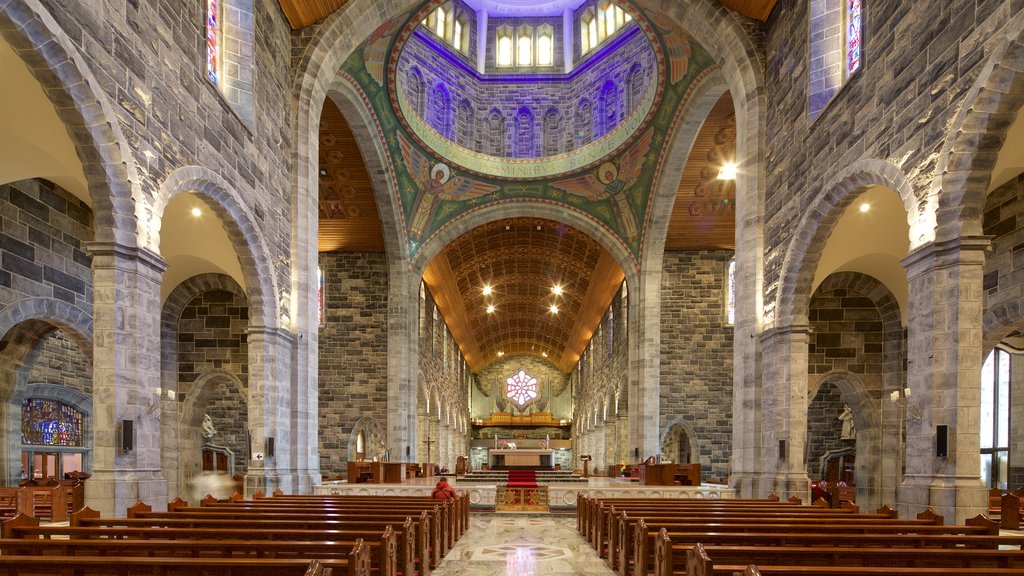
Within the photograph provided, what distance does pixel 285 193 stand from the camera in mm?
12617

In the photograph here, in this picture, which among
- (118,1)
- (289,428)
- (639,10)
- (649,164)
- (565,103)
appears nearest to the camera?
(118,1)

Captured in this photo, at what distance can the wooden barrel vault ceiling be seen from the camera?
18578 mm

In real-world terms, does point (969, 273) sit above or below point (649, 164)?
below

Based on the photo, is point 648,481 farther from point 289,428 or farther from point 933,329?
point 933,329

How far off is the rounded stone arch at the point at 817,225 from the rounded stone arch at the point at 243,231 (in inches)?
313

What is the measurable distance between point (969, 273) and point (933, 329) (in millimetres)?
618

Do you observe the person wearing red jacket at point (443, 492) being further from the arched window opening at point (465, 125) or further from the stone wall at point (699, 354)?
the arched window opening at point (465, 125)

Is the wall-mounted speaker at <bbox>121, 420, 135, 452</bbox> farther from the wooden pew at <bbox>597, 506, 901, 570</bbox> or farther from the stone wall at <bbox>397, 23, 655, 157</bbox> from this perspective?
the stone wall at <bbox>397, 23, 655, 157</bbox>

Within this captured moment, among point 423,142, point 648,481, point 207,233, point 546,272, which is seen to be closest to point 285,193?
point 207,233

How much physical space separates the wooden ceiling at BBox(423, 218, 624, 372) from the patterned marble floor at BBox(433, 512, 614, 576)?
12771 millimetres

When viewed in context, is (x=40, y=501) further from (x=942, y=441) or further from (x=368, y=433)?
(x=942, y=441)

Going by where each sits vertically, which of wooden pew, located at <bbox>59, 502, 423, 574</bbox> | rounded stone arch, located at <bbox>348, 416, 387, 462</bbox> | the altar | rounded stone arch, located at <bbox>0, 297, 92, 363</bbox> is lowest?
the altar

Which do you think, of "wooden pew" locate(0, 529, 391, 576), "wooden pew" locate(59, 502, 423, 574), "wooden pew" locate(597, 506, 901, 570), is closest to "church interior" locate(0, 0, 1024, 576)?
"wooden pew" locate(597, 506, 901, 570)

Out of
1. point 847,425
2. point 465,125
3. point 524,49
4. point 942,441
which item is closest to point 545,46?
point 524,49
